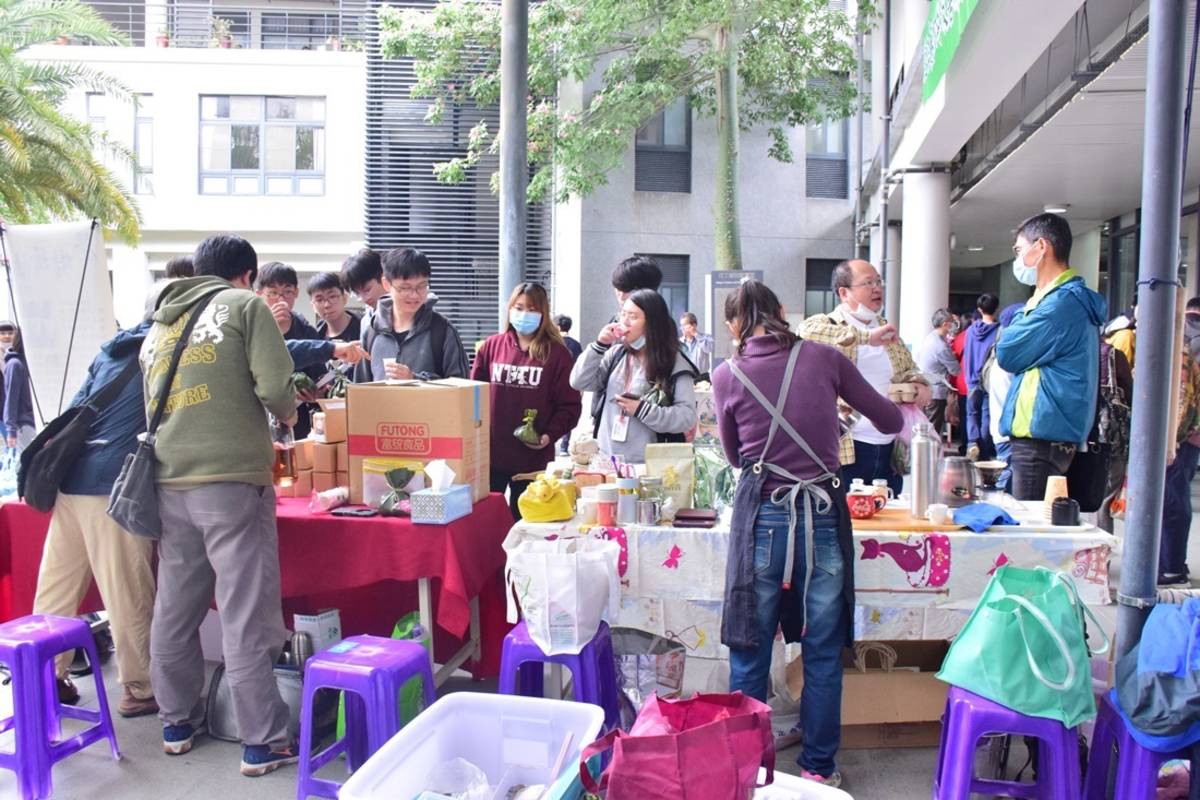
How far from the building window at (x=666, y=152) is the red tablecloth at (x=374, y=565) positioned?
450 inches

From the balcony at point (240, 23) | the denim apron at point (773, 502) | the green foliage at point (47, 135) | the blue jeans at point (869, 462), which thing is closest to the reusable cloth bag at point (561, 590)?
the denim apron at point (773, 502)

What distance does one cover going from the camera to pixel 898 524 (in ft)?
10.6

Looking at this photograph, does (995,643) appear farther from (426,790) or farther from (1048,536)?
(426,790)

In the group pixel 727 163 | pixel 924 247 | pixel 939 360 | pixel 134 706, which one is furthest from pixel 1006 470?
pixel 727 163

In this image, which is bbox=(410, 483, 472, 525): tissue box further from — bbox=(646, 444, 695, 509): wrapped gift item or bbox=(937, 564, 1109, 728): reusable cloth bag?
bbox=(937, 564, 1109, 728): reusable cloth bag

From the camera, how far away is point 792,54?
12.8 meters

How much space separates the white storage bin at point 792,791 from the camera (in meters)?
1.99

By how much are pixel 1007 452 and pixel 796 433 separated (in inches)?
66.1

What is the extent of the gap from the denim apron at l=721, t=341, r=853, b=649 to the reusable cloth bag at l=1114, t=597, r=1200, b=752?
80 centimetres

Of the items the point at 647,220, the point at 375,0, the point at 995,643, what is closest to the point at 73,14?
the point at 375,0

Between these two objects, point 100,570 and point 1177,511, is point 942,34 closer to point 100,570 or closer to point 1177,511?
point 1177,511

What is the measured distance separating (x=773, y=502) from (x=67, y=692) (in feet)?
9.28

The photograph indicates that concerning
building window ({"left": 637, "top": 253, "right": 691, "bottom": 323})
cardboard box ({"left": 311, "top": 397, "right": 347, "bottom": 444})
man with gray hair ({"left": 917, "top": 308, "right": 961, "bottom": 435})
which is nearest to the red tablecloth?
cardboard box ({"left": 311, "top": 397, "right": 347, "bottom": 444})

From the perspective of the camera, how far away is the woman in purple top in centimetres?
283
